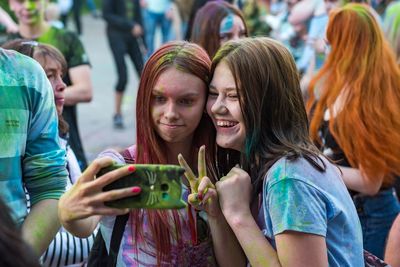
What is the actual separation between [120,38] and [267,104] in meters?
7.02

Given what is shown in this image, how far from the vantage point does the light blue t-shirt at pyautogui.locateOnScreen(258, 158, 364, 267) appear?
6.57 feet

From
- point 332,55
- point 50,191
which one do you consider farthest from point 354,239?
point 332,55

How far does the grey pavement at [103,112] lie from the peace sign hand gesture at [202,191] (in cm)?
430

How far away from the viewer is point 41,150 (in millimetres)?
2166

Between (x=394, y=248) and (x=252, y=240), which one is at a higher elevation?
(x=252, y=240)

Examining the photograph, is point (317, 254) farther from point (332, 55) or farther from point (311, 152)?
point (332, 55)

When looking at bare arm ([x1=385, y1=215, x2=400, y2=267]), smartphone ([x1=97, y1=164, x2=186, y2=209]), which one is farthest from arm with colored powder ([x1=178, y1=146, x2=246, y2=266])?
bare arm ([x1=385, y1=215, x2=400, y2=267])

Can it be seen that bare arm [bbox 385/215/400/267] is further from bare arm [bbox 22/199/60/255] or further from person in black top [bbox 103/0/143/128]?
person in black top [bbox 103/0/143/128]

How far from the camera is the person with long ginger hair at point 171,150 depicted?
7.54 feet

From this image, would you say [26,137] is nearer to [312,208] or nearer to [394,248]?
[312,208]

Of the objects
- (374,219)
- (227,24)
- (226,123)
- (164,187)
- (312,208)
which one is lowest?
(374,219)

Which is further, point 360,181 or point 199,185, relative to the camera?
point 360,181

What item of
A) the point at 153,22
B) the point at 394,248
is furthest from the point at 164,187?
the point at 153,22

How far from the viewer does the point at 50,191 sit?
2.18 m
